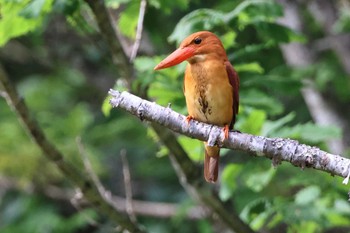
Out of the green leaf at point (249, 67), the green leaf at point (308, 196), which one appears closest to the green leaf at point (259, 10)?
the green leaf at point (249, 67)

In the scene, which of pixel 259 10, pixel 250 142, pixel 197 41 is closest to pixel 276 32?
pixel 259 10

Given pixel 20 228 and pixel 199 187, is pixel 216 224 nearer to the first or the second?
pixel 199 187

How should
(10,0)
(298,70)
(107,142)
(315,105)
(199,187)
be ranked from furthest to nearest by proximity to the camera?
(107,142) → (315,105) → (298,70) → (199,187) → (10,0)

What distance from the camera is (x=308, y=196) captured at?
15.7 feet

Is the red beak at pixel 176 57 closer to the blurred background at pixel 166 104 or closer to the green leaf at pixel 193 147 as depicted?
the blurred background at pixel 166 104

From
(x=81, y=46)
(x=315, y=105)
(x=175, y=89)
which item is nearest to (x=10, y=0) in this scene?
(x=175, y=89)

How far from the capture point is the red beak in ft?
12.5

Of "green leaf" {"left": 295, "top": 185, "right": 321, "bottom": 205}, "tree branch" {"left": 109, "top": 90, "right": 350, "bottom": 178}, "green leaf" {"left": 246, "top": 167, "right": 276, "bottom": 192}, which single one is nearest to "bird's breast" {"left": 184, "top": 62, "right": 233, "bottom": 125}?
"tree branch" {"left": 109, "top": 90, "right": 350, "bottom": 178}

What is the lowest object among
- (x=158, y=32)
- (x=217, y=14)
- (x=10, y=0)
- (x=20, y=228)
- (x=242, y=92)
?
(x=20, y=228)

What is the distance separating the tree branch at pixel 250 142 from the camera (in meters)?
3.11

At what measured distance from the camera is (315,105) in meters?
6.89

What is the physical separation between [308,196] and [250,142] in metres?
1.62

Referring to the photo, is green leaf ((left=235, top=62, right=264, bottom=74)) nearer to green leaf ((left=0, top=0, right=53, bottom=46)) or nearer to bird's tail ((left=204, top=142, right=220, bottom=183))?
bird's tail ((left=204, top=142, right=220, bottom=183))

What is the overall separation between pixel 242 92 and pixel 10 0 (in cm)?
149
